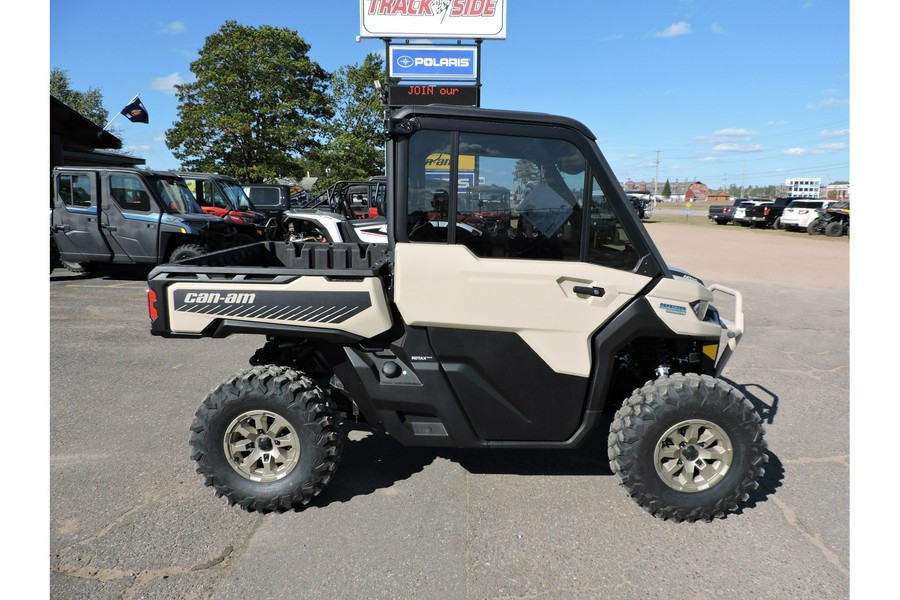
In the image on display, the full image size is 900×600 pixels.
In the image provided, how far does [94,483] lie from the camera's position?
11.3 feet

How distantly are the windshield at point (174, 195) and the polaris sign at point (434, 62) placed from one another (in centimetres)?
617

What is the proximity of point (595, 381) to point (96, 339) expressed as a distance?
6.36 meters

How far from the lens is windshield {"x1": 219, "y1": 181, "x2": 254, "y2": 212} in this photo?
16255 millimetres

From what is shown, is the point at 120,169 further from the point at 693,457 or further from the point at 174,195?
the point at 693,457

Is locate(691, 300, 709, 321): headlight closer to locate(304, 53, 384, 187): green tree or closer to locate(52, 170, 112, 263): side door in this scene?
locate(52, 170, 112, 263): side door

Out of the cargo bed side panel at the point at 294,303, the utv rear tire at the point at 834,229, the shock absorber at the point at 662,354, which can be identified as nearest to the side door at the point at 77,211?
the cargo bed side panel at the point at 294,303

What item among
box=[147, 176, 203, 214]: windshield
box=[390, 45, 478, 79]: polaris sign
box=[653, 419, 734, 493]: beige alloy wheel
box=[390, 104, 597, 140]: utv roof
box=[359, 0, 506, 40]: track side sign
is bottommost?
box=[653, 419, 734, 493]: beige alloy wheel

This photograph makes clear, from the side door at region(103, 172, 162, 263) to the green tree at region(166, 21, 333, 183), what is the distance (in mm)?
20710

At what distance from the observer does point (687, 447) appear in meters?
3.08

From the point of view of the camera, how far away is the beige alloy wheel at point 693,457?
3.07 meters

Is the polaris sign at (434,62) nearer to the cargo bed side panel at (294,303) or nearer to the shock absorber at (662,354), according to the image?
the shock absorber at (662,354)

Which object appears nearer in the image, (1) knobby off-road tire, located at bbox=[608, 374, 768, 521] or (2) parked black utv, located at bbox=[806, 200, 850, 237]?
(1) knobby off-road tire, located at bbox=[608, 374, 768, 521]

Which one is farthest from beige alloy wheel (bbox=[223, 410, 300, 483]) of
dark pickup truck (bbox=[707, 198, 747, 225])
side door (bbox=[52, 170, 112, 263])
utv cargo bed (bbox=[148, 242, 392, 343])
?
dark pickup truck (bbox=[707, 198, 747, 225])

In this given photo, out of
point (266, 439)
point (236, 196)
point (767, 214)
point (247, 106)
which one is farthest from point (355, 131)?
point (266, 439)
